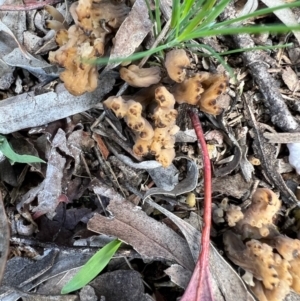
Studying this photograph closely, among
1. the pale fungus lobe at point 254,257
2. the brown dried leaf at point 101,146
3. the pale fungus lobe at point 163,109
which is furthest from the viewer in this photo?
the brown dried leaf at point 101,146

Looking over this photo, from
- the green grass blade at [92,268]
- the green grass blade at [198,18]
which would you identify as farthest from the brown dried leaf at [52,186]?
the green grass blade at [198,18]

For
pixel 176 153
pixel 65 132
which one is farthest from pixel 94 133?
pixel 176 153

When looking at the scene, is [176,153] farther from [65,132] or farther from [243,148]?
[65,132]

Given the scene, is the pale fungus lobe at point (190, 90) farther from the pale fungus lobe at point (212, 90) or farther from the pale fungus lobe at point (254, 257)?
the pale fungus lobe at point (254, 257)

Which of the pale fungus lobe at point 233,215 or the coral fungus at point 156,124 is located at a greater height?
the coral fungus at point 156,124

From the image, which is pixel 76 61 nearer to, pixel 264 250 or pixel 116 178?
pixel 116 178

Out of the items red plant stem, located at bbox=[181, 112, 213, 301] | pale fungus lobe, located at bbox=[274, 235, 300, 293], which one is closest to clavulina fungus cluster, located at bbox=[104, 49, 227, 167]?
red plant stem, located at bbox=[181, 112, 213, 301]
